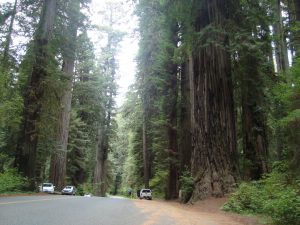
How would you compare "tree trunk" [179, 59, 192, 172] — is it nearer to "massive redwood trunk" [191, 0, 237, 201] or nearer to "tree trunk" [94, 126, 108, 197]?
"massive redwood trunk" [191, 0, 237, 201]

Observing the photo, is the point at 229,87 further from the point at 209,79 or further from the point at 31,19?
the point at 31,19

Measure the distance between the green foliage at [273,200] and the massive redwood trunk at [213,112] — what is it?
4.07ft

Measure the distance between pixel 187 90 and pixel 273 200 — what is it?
17.2m

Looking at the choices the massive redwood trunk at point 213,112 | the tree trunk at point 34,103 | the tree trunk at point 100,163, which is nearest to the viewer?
the massive redwood trunk at point 213,112

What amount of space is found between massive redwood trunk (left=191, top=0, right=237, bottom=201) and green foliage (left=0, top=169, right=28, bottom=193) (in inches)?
323

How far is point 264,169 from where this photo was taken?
52.3 ft

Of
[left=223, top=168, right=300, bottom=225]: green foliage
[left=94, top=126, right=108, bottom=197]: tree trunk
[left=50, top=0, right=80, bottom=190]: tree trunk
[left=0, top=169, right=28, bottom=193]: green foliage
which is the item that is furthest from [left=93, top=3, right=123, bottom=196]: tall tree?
[left=223, top=168, right=300, bottom=225]: green foliage

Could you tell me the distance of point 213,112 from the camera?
12.9 metres

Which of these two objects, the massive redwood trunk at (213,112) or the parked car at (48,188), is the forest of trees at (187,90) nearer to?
the massive redwood trunk at (213,112)

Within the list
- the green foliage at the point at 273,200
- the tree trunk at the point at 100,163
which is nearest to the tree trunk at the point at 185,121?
the green foliage at the point at 273,200

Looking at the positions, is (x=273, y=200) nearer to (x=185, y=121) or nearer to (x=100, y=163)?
(x=185, y=121)

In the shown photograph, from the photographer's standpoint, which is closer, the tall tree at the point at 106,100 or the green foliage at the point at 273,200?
the green foliage at the point at 273,200

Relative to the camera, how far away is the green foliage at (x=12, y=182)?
16.0 metres

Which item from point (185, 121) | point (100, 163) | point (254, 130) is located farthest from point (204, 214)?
point (100, 163)
